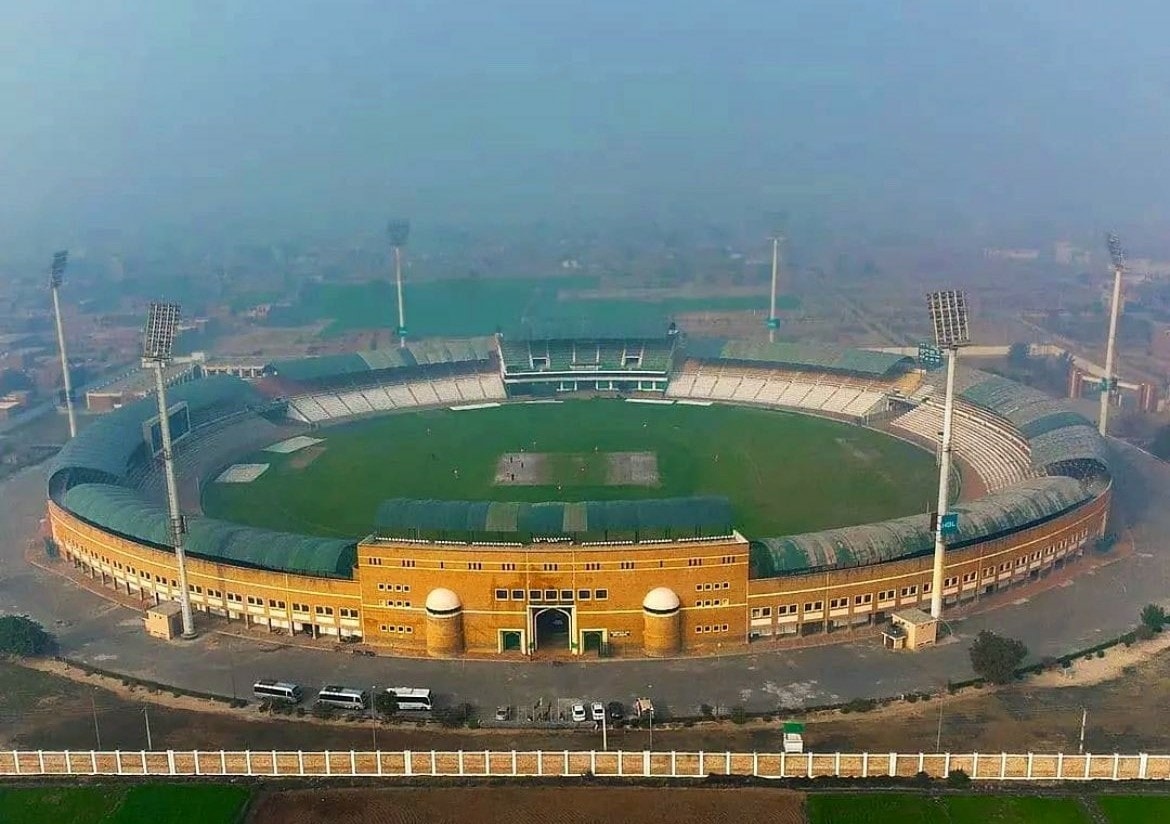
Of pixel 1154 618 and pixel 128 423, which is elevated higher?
pixel 128 423

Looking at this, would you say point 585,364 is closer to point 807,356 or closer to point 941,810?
point 807,356

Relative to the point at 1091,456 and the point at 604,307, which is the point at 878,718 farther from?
the point at 604,307

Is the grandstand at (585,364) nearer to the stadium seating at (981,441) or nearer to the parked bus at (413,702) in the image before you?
the stadium seating at (981,441)

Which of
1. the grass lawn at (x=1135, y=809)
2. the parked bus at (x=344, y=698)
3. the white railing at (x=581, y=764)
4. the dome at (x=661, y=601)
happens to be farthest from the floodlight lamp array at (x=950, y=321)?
→ the parked bus at (x=344, y=698)

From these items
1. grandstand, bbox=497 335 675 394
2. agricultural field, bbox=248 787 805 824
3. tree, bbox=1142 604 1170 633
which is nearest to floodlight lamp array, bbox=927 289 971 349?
tree, bbox=1142 604 1170 633

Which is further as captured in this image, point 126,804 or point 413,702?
point 413,702

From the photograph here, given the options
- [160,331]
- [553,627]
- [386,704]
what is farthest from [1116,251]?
[160,331]

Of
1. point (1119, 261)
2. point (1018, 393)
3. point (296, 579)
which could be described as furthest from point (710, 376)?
point (296, 579)
